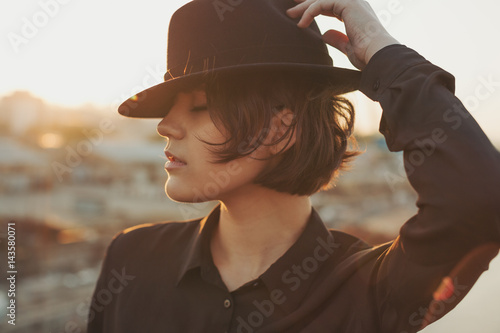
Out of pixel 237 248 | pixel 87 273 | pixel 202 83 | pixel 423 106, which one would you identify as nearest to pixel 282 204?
pixel 237 248

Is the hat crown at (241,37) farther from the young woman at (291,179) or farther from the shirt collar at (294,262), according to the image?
the shirt collar at (294,262)

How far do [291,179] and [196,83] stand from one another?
1.54ft

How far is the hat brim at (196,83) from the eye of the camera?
119 cm

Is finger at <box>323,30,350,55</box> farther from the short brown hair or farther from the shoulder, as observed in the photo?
the shoulder

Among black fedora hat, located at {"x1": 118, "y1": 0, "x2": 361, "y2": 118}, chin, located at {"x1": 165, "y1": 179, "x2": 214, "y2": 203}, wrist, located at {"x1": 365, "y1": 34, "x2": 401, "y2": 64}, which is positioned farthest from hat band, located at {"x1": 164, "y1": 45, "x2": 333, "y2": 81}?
chin, located at {"x1": 165, "y1": 179, "x2": 214, "y2": 203}

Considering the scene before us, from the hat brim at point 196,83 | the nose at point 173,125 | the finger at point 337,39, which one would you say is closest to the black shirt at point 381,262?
the hat brim at point 196,83

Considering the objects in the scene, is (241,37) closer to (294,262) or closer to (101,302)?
(294,262)

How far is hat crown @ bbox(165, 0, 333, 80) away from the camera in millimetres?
1277

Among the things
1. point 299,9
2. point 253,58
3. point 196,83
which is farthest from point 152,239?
point 299,9

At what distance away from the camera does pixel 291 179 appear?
1398mm

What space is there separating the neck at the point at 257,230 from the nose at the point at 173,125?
0.31 metres

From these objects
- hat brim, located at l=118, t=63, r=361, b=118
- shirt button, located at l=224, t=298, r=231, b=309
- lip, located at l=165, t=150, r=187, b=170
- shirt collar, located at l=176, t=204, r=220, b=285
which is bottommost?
shirt button, located at l=224, t=298, r=231, b=309

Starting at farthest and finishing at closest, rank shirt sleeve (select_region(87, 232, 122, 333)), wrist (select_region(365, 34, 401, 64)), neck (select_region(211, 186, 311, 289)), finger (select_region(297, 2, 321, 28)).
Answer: shirt sleeve (select_region(87, 232, 122, 333)) < neck (select_region(211, 186, 311, 289)) < finger (select_region(297, 2, 321, 28)) < wrist (select_region(365, 34, 401, 64))

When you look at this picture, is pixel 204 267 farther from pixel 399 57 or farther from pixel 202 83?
pixel 399 57
